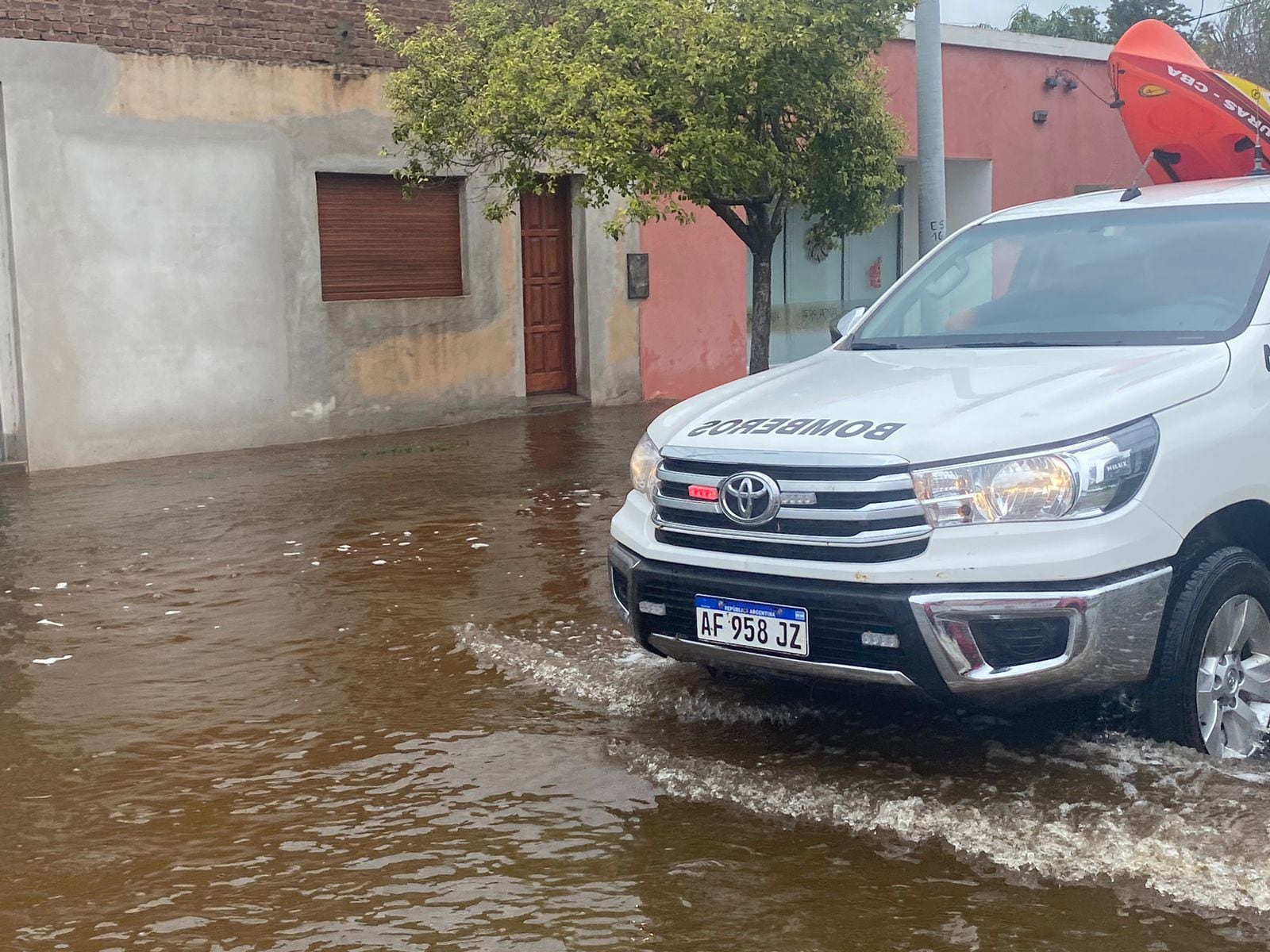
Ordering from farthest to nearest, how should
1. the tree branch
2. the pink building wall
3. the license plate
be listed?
1. the pink building wall
2. the tree branch
3. the license plate

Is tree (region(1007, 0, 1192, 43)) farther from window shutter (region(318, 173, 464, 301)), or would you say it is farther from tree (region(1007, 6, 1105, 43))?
window shutter (region(318, 173, 464, 301))

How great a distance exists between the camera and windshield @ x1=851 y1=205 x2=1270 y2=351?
16.1ft

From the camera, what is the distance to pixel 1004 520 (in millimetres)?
4070

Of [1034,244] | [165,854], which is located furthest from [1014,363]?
[165,854]

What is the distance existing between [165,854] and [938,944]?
2.16m

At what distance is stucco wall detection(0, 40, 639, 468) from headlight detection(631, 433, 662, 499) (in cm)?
829

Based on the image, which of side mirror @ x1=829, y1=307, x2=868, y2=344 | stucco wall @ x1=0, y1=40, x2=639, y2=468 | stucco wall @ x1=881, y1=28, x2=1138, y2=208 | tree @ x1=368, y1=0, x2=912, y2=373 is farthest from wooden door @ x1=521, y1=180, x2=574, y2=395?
side mirror @ x1=829, y1=307, x2=868, y2=344

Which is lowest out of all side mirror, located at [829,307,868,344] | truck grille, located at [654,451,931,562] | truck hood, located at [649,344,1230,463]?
truck grille, located at [654,451,931,562]

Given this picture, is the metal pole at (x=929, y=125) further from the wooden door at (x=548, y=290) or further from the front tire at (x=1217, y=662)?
the front tire at (x=1217, y=662)

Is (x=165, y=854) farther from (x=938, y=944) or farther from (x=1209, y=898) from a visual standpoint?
(x=1209, y=898)

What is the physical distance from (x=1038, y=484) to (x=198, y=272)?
10.1 metres

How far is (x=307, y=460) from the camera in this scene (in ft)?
40.5

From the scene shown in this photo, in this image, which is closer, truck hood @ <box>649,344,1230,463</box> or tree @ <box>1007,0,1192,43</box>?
truck hood @ <box>649,344,1230,463</box>

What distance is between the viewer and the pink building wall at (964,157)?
16.4 meters
